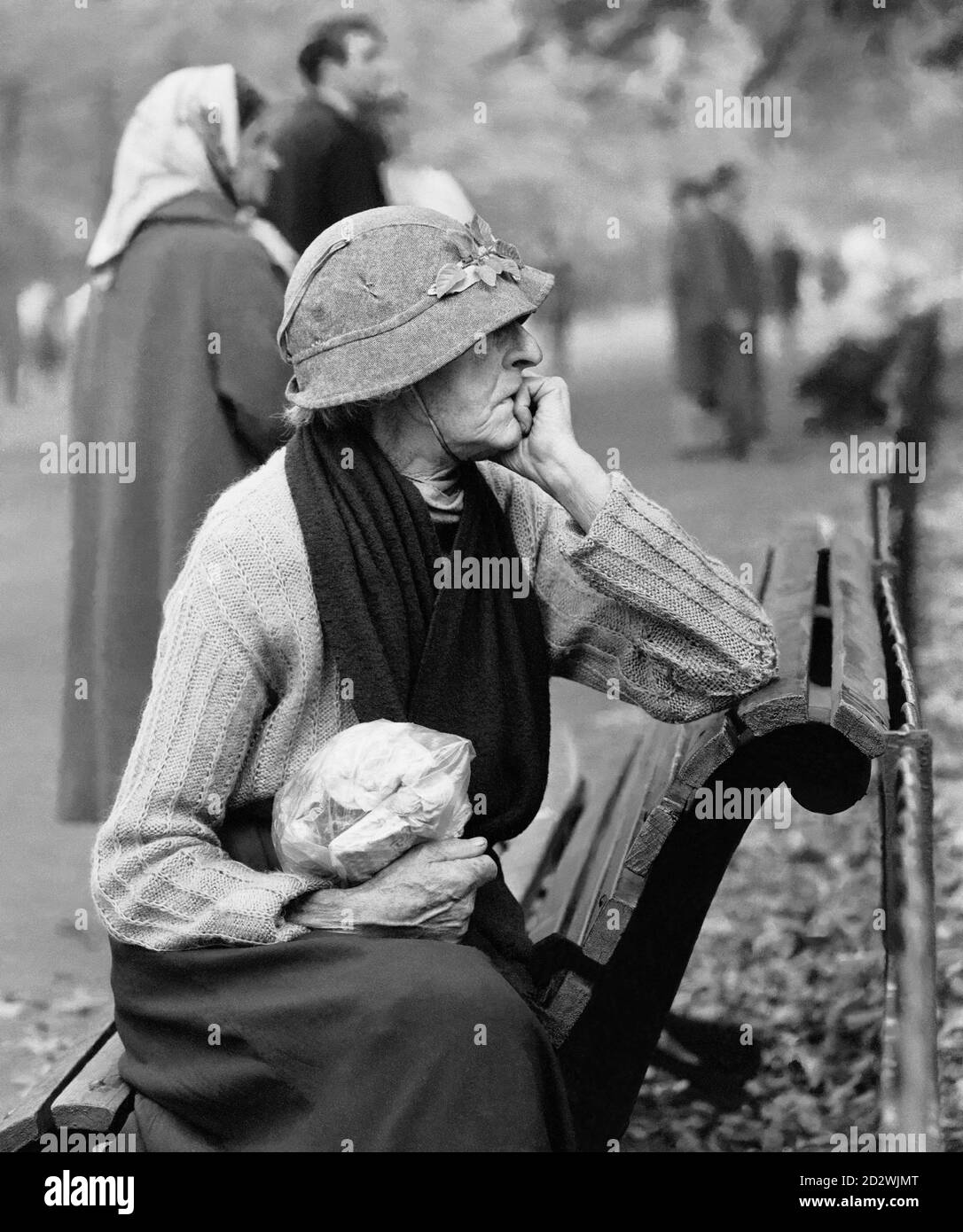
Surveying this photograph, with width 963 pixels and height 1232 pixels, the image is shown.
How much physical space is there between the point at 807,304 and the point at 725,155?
0.47 m

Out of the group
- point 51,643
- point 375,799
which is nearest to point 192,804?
point 375,799

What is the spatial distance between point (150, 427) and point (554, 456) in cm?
202

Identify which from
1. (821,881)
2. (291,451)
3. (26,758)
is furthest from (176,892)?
(821,881)

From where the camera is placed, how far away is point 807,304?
498 centimetres

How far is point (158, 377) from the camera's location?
4629mm

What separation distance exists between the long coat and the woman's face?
166cm

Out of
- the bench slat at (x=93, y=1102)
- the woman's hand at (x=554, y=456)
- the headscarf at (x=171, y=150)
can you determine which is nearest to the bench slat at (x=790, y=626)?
the woman's hand at (x=554, y=456)


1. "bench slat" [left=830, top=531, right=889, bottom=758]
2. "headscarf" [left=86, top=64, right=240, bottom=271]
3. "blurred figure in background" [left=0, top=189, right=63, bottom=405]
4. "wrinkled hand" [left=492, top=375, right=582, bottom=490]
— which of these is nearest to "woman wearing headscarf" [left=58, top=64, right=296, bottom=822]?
"headscarf" [left=86, top=64, right=240, bottom=271]

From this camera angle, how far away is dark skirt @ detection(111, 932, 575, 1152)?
250 centimetres

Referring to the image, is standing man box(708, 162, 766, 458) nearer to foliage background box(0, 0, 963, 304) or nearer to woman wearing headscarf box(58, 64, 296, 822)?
foliage background box(0, 0, 963, 304)

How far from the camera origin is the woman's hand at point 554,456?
9.48 feet

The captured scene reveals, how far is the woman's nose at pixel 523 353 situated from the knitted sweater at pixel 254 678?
0.81ft
